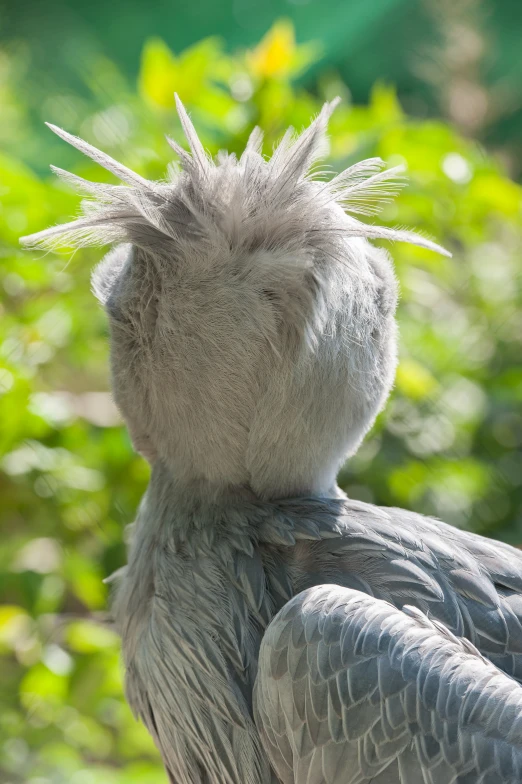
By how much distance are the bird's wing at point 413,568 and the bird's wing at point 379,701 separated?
72 mm

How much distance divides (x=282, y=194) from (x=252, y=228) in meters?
0.05

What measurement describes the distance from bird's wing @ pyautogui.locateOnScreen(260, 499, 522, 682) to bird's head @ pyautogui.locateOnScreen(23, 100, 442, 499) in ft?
0.29

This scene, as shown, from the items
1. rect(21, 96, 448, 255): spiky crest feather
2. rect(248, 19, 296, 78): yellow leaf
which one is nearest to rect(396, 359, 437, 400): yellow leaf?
rect(248, 19, 296, 78): yellow leaf

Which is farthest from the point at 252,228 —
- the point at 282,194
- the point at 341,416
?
the point at 341,416

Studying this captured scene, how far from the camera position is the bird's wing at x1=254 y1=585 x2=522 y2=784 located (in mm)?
938

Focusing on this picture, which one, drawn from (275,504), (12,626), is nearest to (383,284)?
(275,504)

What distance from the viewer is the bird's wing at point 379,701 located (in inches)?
36.9

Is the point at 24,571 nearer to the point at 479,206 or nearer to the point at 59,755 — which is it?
the point at 59,755

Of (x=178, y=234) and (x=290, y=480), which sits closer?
(x=178, y=234)

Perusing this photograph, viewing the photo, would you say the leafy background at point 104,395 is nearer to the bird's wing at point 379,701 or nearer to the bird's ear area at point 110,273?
the bird's ear area at point 110,273

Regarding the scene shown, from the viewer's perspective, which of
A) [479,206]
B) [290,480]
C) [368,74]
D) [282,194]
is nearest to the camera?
[282,194]

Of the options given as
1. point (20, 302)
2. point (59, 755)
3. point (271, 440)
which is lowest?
point (59, 755)

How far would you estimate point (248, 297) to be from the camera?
108 cm

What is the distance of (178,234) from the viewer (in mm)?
1095
